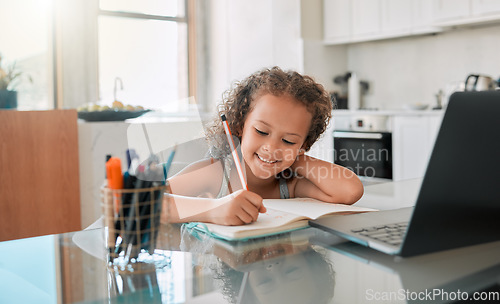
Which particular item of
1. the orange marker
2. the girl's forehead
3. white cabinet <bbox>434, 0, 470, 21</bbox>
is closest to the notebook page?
the girl's forehead

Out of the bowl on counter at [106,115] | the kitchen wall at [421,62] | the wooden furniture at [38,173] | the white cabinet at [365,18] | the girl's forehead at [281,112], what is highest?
the white cabinet at [365,18]

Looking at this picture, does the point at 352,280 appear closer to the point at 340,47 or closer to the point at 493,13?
the point at 493,13

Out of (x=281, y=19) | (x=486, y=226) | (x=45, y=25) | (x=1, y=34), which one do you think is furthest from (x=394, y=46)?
(x=486, y=226)

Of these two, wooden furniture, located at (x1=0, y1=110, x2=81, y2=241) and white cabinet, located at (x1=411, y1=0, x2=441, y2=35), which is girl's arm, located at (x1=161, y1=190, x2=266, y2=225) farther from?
white cabinet, located at (x1=411, y1=0, x2=441, y2=35)

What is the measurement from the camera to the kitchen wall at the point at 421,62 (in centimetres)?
396

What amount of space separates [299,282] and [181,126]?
106cm

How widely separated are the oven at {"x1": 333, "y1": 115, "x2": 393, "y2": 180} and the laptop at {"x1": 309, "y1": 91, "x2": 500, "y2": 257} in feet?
10.9

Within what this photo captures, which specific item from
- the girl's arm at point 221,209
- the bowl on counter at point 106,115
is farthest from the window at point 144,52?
the girl's arm at point 221,209

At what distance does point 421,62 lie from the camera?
14.4ft

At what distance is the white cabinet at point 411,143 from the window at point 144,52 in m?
1.94

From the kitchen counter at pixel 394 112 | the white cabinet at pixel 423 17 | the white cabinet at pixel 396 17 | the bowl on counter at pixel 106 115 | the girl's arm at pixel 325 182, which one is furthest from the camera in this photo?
the white cabinet at pixel 396 17

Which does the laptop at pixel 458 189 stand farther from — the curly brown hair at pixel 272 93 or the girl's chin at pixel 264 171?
the curly brown hair at pixel 272 93

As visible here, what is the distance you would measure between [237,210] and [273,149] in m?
0.41

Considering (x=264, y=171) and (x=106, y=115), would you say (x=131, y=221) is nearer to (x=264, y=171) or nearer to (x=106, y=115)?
(x=264, y=171)
